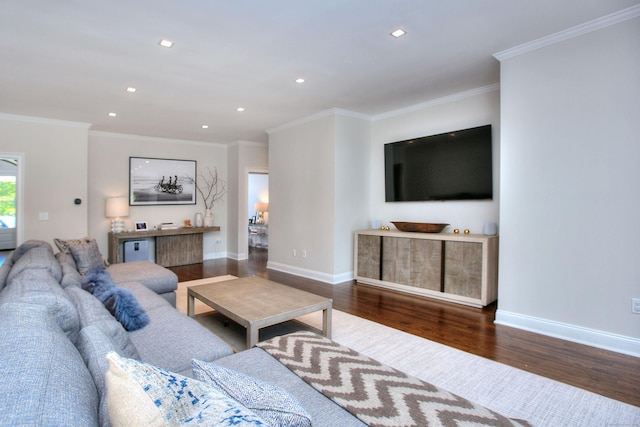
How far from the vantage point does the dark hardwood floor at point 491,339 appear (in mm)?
2312

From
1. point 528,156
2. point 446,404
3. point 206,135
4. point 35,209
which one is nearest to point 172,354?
point 446,404

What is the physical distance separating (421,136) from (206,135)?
13.6ft

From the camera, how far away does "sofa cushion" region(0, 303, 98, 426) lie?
65cm

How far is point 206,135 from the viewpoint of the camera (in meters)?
6.73

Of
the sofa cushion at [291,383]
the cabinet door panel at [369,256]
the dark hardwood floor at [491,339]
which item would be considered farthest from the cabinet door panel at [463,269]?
the sofa cushion at [291,383]

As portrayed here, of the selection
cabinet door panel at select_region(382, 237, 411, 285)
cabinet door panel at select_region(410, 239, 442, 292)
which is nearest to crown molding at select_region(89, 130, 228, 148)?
cabinet door panel at select_region(382, 237, 411, 285)

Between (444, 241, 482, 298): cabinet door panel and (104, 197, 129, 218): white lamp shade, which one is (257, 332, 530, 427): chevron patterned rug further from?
(104, 197, 129, 218): white lamp shade

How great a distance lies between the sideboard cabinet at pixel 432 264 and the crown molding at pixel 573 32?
1.89m

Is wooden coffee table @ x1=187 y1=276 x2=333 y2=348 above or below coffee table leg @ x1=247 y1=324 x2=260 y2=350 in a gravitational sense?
above

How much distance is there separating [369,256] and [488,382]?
282 cm

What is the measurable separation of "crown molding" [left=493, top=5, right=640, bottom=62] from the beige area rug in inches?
107

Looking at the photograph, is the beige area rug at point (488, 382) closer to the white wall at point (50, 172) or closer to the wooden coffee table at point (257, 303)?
the wooden coffee table at point (257, 303)

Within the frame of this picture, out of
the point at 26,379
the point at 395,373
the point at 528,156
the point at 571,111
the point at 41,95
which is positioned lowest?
the point at 395,373

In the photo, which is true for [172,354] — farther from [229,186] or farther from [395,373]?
[229,186]
